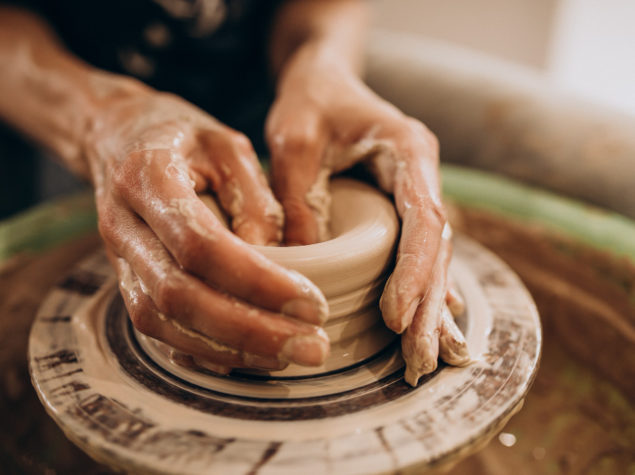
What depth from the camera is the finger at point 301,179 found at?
95cm

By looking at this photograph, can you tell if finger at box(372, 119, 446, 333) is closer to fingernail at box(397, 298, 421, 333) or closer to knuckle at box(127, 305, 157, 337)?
fingernail at box(397, 298, 421, 333)

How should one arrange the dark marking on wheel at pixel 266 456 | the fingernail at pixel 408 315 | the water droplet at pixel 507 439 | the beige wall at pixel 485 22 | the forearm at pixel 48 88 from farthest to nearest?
the beige wall at pixel 485 22
the water droplet at pixel 507 439
the forearm at pixel 48 88
the fingernail at pixel 408 315
the dark marking on wheel at pixel 266 456

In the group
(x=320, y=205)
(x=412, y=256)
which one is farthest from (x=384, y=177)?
(x=412, y=256)

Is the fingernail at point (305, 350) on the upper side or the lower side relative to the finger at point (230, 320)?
lower

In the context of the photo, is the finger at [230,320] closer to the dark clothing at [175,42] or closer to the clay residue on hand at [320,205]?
the clay residue on hand at [320,205]

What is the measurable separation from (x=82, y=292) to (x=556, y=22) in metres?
3.06

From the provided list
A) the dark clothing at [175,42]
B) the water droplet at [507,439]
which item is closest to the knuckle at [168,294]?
the water droplet at [507,439]

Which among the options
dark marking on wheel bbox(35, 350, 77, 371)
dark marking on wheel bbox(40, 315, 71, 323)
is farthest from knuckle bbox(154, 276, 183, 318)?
dark marking on wheel bbox(40, 315, 71, 323)

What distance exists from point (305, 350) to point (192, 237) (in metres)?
0.20

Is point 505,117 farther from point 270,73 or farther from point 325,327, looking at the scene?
point 325,327

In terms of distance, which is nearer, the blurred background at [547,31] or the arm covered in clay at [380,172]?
the arm covered in clay at [380,172]

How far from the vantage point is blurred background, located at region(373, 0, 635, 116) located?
9.66 feet

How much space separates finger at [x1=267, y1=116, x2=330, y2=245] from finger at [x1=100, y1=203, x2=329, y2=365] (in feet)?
0.98

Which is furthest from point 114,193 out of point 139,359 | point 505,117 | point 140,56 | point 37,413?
point 505,117
